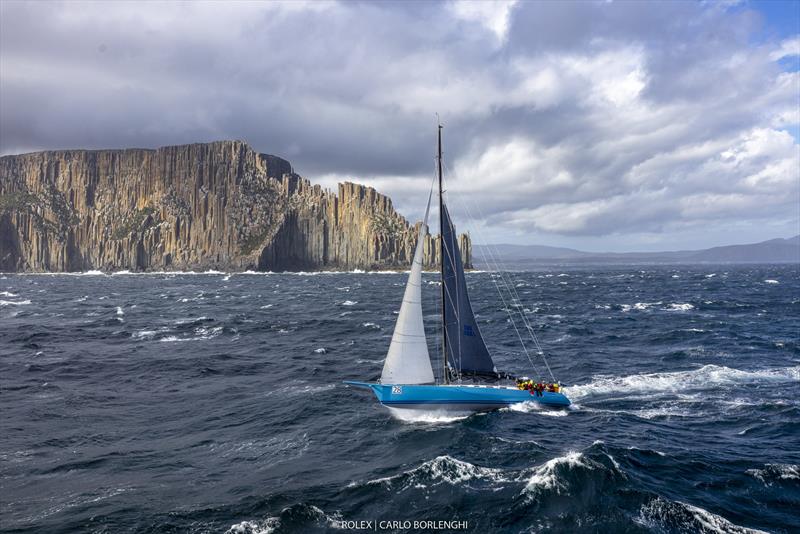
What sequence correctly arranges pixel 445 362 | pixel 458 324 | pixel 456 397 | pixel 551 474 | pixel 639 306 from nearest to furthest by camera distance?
pixel 551 474, pixel 456 397, pixel 445 362, pixel 458 324, pixel 639 306

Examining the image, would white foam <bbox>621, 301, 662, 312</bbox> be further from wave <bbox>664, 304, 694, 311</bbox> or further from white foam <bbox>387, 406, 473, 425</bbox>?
white foam <bbox>387, 406, 473, 425</bbox>

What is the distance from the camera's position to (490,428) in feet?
85.4

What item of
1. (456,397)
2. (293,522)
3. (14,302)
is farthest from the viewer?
(14,302)

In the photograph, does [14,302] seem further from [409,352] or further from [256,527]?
[256,527]

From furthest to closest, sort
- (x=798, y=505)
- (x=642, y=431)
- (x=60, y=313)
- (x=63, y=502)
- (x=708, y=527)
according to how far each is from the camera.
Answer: (x=60, y=313) → (x=642, y=431) → (x=63, y=502) → (x=798, y=505) → (x=708, y=527)

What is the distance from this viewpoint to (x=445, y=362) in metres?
29.0

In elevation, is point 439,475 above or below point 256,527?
above

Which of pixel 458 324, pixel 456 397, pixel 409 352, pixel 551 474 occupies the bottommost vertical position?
pixel 551 474

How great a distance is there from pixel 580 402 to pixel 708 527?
45.9 feet

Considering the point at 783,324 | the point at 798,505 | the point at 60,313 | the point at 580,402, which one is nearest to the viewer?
the point at 798,505

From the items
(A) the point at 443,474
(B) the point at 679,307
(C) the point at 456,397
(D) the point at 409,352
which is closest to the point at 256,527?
(A) the point at 443,474

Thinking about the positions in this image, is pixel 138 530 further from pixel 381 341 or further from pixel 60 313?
pixel 60 313

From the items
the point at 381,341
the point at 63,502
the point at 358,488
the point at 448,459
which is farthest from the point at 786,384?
the point at 63,502

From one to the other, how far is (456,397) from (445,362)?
2429mm
